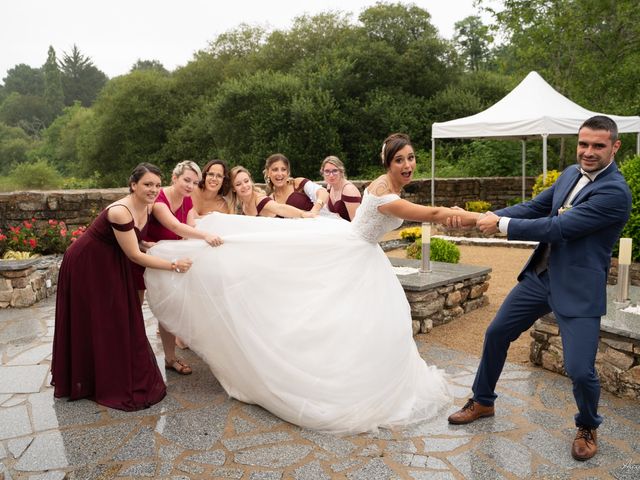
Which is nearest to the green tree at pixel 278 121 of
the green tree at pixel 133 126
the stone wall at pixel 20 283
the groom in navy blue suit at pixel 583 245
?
the green tree at pixel 133 126

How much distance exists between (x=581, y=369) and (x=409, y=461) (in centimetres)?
109

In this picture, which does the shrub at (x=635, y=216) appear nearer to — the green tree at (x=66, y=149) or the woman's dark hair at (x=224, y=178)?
the woman's dark hair at (x=224, y=178)

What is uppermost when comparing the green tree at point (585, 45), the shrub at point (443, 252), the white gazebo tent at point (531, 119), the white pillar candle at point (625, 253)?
the green tree at point (585, 45)

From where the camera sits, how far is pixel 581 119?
11.5 m

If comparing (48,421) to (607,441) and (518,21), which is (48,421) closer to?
(607,441)

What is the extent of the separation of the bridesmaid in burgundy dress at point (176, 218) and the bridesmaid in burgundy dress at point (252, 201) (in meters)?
0.51

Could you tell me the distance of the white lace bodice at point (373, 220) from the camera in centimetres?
351

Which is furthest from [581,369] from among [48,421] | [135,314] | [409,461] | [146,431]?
[48,421]

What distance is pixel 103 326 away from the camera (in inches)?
151

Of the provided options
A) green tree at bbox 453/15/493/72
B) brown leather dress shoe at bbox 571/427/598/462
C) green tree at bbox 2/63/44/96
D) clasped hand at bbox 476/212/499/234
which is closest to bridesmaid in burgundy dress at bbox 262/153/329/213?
clasped hand at bbox 476/212/499/234

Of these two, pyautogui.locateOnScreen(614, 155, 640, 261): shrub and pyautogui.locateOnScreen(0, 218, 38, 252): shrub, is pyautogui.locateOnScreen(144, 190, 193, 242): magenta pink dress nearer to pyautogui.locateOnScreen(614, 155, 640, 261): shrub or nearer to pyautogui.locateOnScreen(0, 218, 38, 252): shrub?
pyautogui.locateOnScreen(0, 218, 38, 252): shrub

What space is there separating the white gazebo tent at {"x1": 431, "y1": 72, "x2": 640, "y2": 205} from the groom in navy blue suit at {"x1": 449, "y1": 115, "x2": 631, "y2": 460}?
28.9 feet

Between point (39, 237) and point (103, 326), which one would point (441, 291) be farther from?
point (39, 237)

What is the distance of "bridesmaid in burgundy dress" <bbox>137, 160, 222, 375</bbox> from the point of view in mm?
4188
